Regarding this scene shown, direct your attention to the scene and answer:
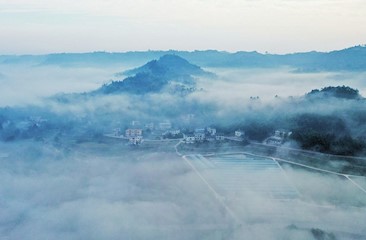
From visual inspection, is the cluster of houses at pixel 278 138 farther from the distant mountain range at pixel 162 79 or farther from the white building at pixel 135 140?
the distant mountain range at pixel 162 79

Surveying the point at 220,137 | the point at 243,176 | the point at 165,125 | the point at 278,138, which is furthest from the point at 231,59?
the point at 243,176

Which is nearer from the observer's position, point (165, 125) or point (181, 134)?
point (181, 134)

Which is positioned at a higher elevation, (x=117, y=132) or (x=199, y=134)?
(x=199, y=134)

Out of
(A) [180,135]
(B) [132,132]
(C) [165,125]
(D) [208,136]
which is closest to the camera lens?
(D) [208,136]

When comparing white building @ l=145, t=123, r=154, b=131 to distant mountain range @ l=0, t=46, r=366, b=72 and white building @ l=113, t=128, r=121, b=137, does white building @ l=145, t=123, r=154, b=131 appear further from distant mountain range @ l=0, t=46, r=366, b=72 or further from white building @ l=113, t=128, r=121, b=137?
distant mountain range @ l=0, t=46, r=366, b=72

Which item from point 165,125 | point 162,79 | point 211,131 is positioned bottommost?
point 165,125

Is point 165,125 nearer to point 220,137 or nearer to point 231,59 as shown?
point 220,137

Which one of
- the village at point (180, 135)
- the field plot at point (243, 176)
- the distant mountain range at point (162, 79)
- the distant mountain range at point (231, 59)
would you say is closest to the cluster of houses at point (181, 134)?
the village at point (180, 135)
